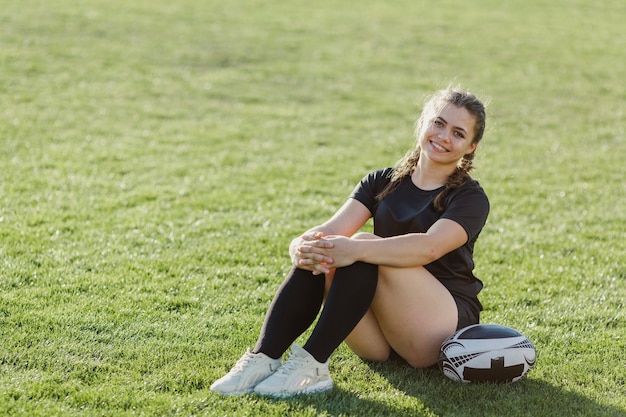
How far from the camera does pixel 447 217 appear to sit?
4340 millimetres

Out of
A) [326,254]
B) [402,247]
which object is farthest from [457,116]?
[326,254]

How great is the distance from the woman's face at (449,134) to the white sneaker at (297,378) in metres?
Result: 1.23

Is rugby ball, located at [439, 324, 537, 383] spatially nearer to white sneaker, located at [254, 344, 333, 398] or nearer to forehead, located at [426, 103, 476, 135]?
white sneaker, located at [254, 344, 333, 398]

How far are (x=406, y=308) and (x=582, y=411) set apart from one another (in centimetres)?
96

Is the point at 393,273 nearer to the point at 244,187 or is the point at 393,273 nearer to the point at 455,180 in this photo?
the point at 455,180

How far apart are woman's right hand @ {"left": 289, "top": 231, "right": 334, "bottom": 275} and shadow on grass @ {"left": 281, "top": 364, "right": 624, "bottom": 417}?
0.61 metres

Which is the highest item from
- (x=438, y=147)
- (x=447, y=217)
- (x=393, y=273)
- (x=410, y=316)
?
(x=438, y=147)

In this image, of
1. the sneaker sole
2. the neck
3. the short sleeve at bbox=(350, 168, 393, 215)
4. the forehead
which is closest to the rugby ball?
the sneaker sole

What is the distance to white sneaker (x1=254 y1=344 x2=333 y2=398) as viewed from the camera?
412 centimetres

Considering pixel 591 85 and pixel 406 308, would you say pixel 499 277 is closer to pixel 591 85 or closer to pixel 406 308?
pixel 406 308

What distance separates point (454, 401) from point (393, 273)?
679 mm

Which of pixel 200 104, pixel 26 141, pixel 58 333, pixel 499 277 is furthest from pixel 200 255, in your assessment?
pixel 200 104

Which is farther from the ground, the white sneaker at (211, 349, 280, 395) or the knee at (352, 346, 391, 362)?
the white sneaker at (211, 349, 280, 395)

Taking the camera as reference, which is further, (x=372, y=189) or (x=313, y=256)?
(x=372, y=189)
